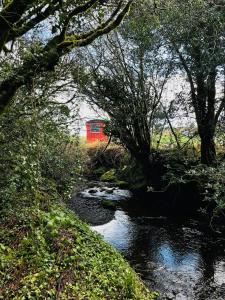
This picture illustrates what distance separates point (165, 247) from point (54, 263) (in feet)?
22.8

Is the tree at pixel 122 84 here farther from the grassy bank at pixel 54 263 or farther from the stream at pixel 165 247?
the grassy bank at pixel 54 263

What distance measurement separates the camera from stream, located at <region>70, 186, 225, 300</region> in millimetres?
10168

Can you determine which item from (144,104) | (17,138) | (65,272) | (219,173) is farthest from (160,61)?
(65,272)

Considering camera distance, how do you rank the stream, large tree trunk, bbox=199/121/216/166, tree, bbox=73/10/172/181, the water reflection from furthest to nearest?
tree, bbox=73/10/172/181 → large tree trunk, bbox=199/121/216/166 → the stream → the water reflection

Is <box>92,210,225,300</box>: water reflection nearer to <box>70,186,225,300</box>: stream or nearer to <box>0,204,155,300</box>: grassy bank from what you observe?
<box>70,186,225,300</box>: stream

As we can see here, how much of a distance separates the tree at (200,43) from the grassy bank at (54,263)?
28.4ft

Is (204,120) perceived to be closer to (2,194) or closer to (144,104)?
(144,104)

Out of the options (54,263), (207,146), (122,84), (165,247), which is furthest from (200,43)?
(54,263)

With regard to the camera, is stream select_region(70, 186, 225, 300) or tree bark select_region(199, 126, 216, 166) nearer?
stream select_region(70, 186, 225, 300)

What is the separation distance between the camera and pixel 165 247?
1316cm

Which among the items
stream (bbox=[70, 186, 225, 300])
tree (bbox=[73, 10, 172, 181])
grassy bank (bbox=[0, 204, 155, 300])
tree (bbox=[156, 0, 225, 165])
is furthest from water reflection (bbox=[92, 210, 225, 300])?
tree (bbox=[73, 10, 172, 181])

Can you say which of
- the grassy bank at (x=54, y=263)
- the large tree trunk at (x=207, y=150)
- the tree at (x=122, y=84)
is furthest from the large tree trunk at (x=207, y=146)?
the grassy bank at (x=54, y=263)

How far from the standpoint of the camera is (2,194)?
8.06m

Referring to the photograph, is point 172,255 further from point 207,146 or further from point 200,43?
point 200,43
